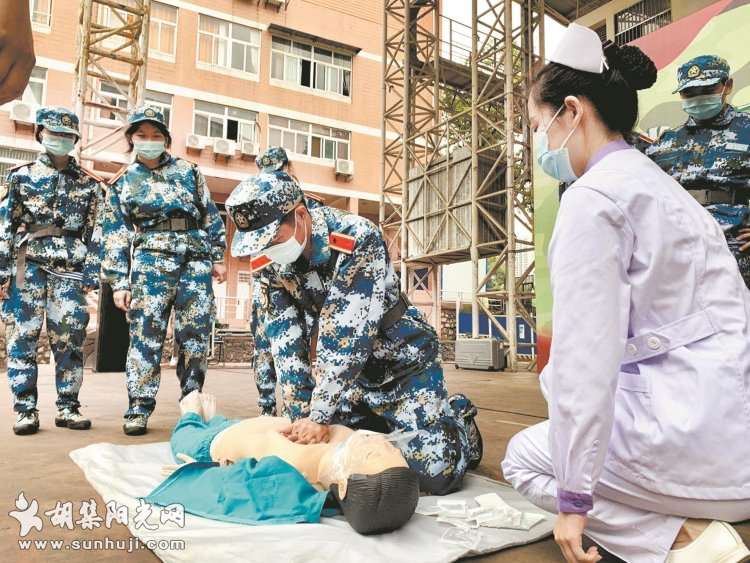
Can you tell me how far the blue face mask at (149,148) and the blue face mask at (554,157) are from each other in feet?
7.21

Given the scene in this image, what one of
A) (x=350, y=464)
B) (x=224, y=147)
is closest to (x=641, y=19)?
(x=350, y=464)

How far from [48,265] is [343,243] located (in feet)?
6.18

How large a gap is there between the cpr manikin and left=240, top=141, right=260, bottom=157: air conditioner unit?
12.2 metres

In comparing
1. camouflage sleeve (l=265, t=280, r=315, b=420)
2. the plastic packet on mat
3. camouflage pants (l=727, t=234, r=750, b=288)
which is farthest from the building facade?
the plastic packet on mat

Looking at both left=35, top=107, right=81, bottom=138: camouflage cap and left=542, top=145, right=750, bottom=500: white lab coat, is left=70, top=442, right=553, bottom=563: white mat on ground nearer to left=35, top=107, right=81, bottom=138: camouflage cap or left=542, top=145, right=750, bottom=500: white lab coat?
left=542, top=145, right=750, bottom=500: white lab coat

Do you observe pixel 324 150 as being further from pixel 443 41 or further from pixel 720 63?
pixel 720 63

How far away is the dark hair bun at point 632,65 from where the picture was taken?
105cm

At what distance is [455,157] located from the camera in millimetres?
9875

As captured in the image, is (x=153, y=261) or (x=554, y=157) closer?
(x=554, y=157)

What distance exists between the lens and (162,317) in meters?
2.78

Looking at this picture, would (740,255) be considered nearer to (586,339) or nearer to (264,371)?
(586,339)

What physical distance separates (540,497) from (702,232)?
64 centimetres

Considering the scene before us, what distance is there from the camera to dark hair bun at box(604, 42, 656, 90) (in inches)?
41.4

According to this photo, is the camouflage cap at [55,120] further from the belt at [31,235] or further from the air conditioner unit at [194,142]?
the air conditioner unit at [194,142]
